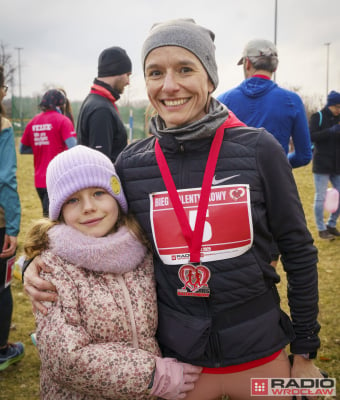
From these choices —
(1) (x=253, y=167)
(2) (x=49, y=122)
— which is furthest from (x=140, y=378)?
(2) (x=49, y=122)

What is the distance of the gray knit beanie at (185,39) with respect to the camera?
1.66 metres

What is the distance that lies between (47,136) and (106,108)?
52.1 inches

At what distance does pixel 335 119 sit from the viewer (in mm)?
6520

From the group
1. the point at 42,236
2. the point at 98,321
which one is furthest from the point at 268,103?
the point at 98,321

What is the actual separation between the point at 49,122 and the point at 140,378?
4.08 m

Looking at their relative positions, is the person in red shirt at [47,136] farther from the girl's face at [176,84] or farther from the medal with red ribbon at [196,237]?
the medal with red ribbon at [196,237]

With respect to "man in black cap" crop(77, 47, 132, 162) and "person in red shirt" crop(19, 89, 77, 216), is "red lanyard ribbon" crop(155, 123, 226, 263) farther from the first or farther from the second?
"person in red shirt" crop(19, 89, 77, 216)

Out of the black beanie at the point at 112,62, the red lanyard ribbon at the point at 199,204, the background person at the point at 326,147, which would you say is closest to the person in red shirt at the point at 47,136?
the black beanie at the point at 112,62

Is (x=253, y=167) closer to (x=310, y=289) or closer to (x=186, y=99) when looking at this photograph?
(x=186, y=99)

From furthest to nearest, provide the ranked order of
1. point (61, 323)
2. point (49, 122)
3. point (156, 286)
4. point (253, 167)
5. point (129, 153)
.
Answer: point (49, 122), point (129, 153), point (156, 286), point (253, 167), point (61, 323)

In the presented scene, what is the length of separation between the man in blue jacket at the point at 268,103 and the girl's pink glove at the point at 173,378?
231cm

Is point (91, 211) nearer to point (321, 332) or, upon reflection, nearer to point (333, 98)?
point (321, 332)

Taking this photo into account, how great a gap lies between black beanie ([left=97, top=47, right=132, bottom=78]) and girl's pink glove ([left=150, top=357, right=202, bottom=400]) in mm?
3494

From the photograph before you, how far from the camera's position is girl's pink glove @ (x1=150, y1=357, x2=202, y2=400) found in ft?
5.13
